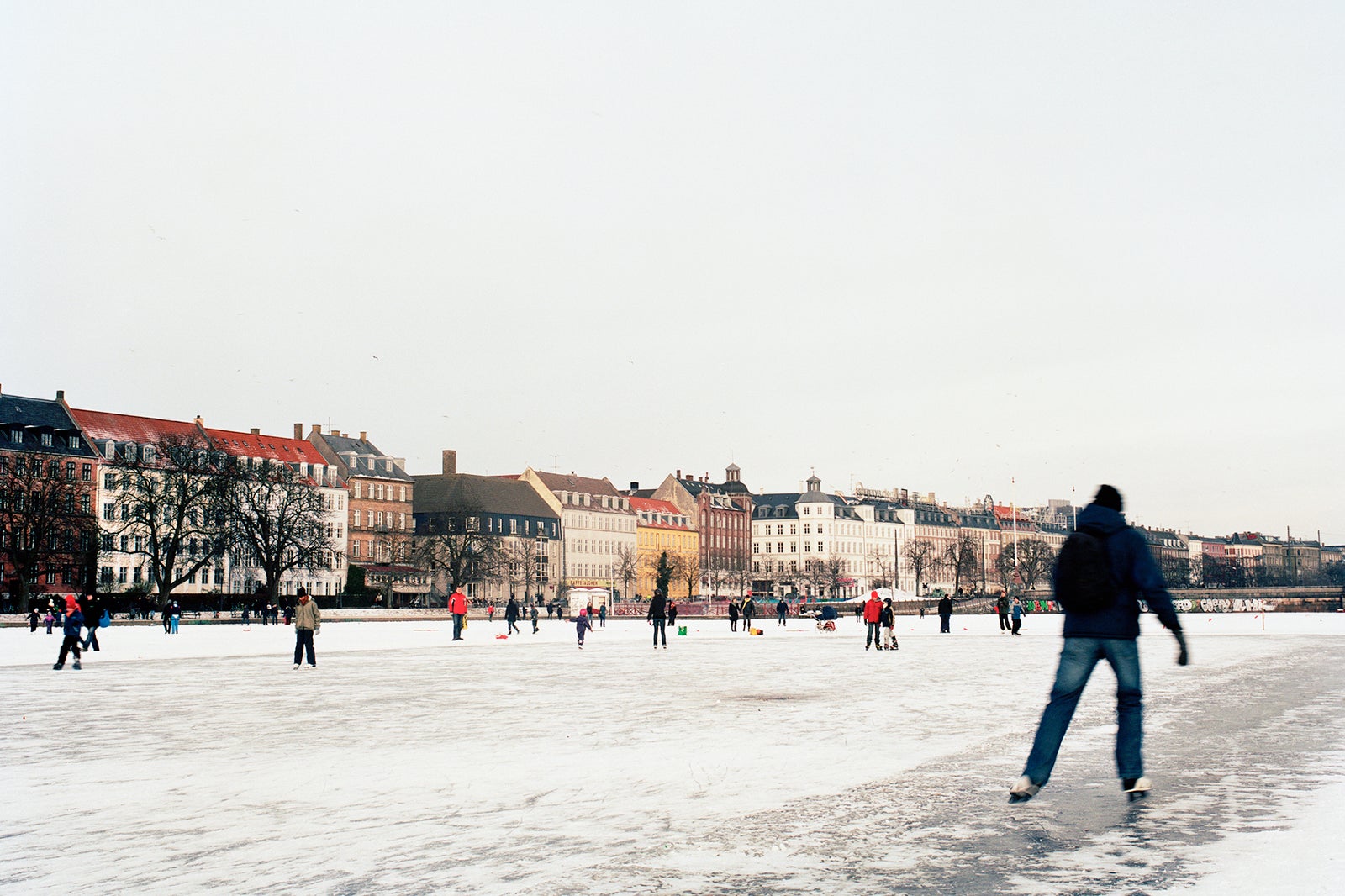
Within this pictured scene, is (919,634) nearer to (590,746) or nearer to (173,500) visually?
(590,746)

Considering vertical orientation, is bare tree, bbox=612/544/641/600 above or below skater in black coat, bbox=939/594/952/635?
above

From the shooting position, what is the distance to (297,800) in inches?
355

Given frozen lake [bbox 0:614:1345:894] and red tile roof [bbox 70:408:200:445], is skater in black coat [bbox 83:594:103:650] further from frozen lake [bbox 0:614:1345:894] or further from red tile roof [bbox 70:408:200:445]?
red tile roof [bbox 70:408:200:445]

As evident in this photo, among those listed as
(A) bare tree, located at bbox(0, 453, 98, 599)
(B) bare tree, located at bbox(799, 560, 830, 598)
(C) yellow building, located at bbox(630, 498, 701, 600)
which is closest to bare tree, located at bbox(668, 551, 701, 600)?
(C) yellow building, located at bbox(630, 498, 701, 600)

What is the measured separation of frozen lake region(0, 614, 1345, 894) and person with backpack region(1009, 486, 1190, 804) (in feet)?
1.78

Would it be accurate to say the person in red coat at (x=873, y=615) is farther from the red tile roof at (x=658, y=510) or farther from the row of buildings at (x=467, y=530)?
the red tile roof at (x=658, y=510)

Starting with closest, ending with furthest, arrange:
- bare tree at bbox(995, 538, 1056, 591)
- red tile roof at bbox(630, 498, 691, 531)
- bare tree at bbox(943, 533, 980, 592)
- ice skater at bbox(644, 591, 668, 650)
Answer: ice skater at bbox(644, 591, 668, 650) → red tile roof at bbox(630, 498, 691, 531) → bare tree at bbox(943, 533, 980, 592) → bare tree at bbox(995, 538, 1056, 591)

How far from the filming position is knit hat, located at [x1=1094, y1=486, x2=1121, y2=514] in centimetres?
798

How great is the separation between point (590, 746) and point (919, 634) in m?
38.7

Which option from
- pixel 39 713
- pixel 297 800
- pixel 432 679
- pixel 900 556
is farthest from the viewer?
pixel 900 556

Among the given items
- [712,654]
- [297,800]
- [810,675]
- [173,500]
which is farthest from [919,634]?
[173,500]

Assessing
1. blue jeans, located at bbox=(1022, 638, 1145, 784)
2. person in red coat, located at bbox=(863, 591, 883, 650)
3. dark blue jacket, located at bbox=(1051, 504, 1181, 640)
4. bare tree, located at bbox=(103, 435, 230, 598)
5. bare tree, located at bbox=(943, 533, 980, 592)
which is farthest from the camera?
bare tree, located at bbox=(943, 533, 980, 592)

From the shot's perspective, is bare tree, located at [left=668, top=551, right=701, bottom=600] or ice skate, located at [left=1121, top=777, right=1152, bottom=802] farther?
bare tree, located at [left=668, top=551, right=701, bottom=600]

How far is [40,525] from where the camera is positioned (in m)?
71.8
